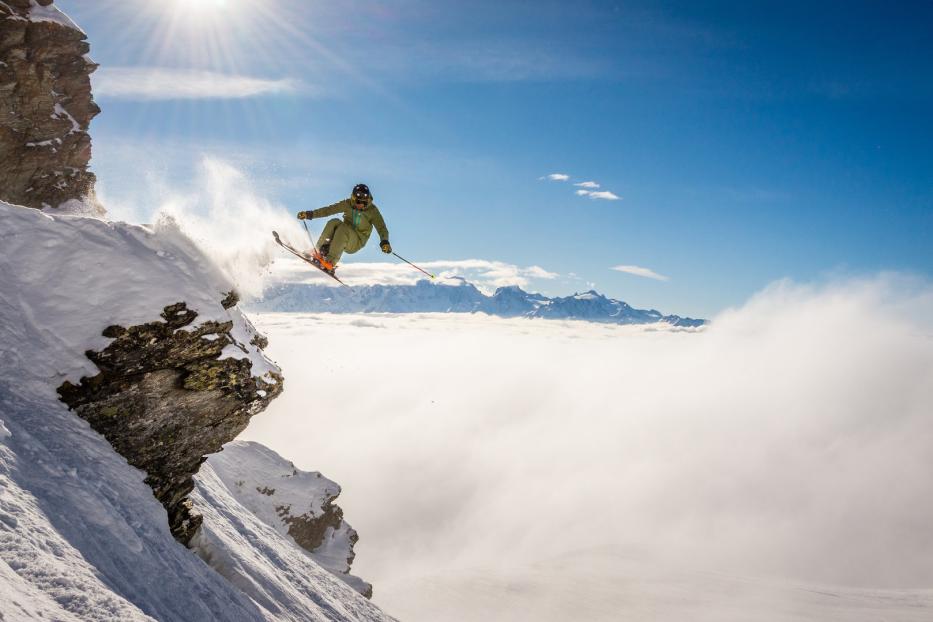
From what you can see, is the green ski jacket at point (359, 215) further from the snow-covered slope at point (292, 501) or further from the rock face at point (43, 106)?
the snow-covered slope at point (292, 501)

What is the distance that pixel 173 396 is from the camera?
12148mm

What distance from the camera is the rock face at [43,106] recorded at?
2014 cm

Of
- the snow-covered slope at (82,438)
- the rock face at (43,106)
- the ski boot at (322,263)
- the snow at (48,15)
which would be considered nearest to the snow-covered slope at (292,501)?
the rock face at (43,106)

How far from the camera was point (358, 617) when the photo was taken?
21.2 meters

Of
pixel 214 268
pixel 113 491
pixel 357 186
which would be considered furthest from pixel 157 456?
pixel 357 186

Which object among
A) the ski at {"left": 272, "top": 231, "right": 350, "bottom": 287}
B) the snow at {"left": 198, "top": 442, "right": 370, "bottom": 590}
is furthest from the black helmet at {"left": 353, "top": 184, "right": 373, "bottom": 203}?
the snow at {"left": 198, "top": 442, "right": 370, "bottom": 590}

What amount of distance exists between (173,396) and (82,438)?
2167 millimetres

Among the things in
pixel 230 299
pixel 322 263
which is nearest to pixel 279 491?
pixel 322 263

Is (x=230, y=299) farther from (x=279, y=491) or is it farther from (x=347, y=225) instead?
(x=279, y=491)

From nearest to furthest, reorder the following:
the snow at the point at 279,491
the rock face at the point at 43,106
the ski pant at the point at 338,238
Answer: the ski pant at the point at 338,238 → the rock face at the point at 43,106 → the snow at the point at 279,491

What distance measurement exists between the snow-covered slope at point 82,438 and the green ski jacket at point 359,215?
5471mm

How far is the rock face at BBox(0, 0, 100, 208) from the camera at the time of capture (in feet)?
66.1

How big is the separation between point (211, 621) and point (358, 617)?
12429 mm

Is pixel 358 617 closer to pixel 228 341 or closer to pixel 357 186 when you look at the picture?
pixel 228 341
